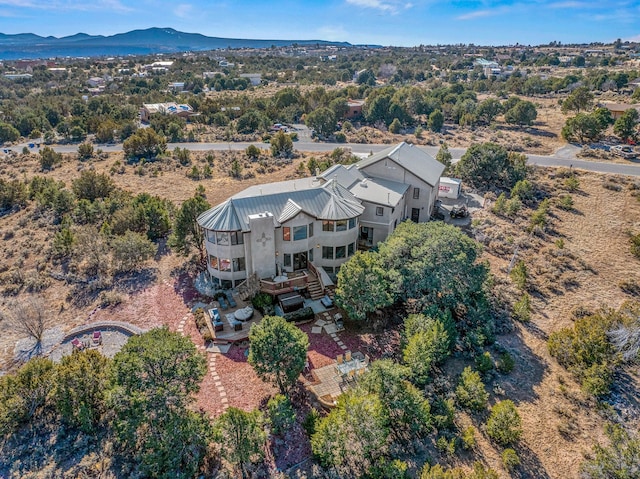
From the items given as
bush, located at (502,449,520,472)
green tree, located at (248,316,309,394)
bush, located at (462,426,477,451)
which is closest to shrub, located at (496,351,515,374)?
bush, located at (462,426,477,451)

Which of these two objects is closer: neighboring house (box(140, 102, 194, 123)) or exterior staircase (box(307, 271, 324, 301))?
exterior staircase (box(307, 271, 324, 301))

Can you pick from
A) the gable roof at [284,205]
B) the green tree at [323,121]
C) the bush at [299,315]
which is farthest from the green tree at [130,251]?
the green tree at [323,121]

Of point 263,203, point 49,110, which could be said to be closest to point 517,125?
point 263,203

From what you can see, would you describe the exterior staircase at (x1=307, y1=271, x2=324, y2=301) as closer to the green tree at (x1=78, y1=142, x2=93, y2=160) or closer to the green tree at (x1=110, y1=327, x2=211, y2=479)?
the green tree at (x1=110, y1=327, x2=211, y2=479)

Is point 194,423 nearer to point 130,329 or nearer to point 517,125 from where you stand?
point 130,329

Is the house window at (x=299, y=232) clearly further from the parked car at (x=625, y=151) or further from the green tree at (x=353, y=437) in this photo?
the parked car at (x=625, y=151)

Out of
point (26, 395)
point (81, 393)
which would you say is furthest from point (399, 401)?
point (26, 395)

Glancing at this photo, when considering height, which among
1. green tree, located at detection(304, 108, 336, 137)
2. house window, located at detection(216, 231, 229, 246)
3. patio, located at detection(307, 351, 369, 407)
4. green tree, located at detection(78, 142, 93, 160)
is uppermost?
green tree, located at detection(304, 108, 336, 137)
